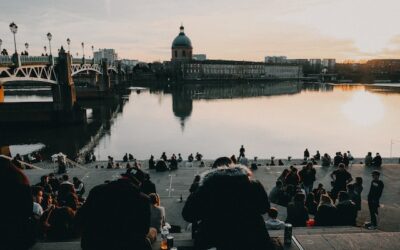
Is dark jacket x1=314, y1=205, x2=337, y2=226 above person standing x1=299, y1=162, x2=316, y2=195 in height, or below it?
above

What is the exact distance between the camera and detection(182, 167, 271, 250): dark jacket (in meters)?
3.01

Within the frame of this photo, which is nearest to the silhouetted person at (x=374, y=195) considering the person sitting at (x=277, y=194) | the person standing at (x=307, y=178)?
the person sitting at (x=277, y=194)

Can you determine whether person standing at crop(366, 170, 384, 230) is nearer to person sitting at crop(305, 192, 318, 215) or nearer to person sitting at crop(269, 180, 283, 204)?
person sitting at crop(305, 192, 318, 215)

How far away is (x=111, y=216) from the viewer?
2988mm

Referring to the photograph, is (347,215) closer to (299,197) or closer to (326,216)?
(326,216)

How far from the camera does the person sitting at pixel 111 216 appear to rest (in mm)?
2986

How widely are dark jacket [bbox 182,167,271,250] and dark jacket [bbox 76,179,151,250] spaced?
0.53 meters

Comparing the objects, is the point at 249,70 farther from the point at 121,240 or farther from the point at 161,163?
the point at 121,240

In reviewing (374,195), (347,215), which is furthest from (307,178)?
(347,215)

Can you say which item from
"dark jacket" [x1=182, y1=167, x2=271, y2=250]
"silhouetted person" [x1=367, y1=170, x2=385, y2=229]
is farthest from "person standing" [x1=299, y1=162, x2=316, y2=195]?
"dark jacket" [x1=182, y1=167, x2=271, y2=250]

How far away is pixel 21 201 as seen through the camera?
3.29 m

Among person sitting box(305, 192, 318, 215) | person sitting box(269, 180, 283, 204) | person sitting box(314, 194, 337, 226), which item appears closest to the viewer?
person sitting box(314, 194, 337, 226)

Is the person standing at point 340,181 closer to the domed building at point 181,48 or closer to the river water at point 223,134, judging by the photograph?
the river water at point 223,134

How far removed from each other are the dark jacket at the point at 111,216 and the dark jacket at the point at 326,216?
4.21 metres
